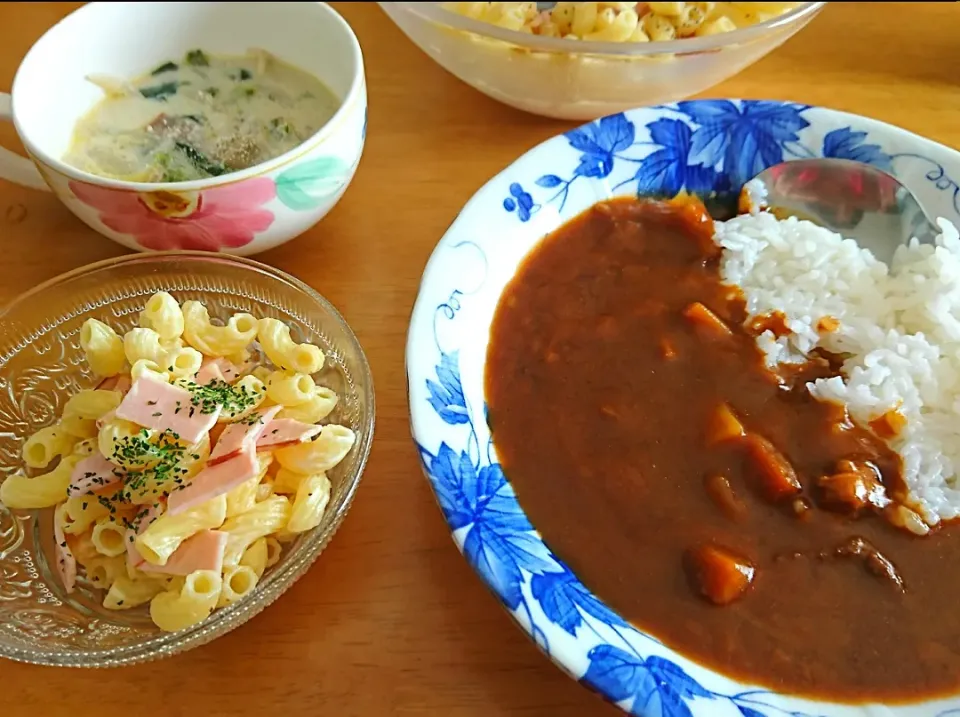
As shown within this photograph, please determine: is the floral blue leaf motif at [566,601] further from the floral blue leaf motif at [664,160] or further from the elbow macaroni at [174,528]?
the floral blue leaf motif at [664,160]

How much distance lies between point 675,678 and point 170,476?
0.57 m

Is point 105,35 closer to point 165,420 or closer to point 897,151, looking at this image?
point 165,420

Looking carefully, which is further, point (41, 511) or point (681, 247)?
point (681, 247)

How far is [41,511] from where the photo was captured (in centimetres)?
99

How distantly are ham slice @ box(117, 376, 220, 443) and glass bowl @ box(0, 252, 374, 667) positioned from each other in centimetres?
17

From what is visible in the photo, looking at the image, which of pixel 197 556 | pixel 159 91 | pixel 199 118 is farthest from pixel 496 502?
pixel 159 91

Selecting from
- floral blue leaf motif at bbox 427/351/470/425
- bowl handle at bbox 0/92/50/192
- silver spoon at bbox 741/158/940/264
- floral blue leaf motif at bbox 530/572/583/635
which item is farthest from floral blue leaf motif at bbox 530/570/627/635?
bowl handle at bbox 0/92/50/192

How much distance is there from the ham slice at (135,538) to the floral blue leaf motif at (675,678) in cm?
54

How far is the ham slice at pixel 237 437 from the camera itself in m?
0.92

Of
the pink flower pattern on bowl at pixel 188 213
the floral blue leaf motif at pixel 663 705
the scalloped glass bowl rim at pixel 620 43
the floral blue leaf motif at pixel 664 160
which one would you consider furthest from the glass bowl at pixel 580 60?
the floral blue leaf motif at pixel 663 705

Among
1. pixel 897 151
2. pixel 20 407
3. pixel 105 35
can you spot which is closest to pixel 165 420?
pixel 20 407

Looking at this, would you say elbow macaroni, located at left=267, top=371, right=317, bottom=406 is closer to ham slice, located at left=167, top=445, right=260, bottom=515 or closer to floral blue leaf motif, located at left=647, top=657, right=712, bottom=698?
ham slice, located at left=167, top=445, right=260, bottom=515

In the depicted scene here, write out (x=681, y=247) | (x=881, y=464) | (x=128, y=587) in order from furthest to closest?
(x=681, y=247) → (x=881, y=464) → (x=128, y=587)

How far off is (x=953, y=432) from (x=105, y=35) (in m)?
1.38
